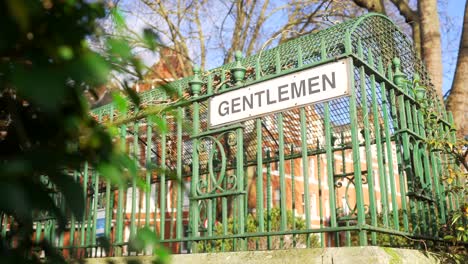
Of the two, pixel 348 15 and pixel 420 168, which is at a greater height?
pixel 348 15

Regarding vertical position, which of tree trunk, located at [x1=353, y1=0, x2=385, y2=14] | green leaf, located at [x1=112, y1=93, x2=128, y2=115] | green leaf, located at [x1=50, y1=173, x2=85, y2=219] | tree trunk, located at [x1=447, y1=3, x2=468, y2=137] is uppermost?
tree trunk, located at [x1=353, y1=0, x2=385, y2=14]

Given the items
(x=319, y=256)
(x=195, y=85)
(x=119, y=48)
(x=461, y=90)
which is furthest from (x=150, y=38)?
(x=461, y=90)

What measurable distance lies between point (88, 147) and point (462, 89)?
8.34m

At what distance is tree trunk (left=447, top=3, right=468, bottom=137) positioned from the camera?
7962mm

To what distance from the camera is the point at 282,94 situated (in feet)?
13.2

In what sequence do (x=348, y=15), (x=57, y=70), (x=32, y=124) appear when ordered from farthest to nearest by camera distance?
(x=348, y=15) → (x=32, y=124) → (x=57, y=70)

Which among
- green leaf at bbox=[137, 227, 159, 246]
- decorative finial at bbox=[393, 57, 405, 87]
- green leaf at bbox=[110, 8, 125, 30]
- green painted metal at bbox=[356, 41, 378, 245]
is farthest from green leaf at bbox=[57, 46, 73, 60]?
decorative finial at bbox=[393, 57, 405, 87]

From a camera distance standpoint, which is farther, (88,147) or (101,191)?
(101,191)

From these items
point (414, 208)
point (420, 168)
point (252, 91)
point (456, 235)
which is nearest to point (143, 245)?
point (252, 91)

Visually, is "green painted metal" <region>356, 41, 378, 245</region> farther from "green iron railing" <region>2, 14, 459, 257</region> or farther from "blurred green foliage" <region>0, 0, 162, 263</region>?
"blurred green foliage" <region>0, 0, 162, 263</region>

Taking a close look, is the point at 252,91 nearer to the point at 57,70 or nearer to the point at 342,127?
the point at 342,127

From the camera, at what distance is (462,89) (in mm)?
8234

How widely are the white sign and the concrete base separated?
3.65 ft

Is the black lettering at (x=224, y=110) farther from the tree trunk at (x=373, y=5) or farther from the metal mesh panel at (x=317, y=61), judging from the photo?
the tree trunk at (x=373, y=5)
